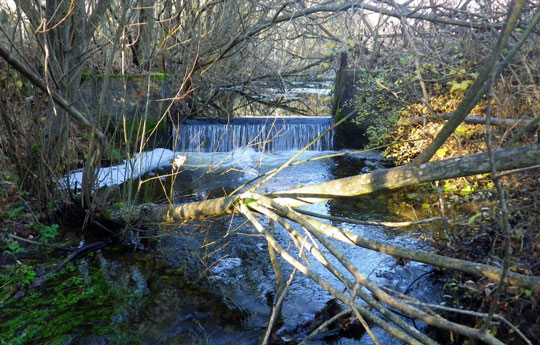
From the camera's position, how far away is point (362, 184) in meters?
3.60

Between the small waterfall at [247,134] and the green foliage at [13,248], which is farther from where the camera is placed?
the small waterfall at [247,134]

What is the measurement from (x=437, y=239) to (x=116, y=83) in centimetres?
775

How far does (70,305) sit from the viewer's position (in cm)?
404

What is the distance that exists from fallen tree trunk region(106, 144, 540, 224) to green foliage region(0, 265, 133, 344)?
32.5 inches

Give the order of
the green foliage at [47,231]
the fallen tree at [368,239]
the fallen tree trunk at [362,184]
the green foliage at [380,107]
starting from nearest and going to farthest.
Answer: the fallen tree at [368,239]
the fallen tree trunk at [362,184]
the green foliage at [47,231]
the green foliage at [380,107]

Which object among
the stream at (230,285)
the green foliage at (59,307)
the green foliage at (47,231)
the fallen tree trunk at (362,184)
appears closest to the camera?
the fallen tree trunk at (362,184)

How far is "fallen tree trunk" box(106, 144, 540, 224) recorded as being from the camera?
9.61 feet

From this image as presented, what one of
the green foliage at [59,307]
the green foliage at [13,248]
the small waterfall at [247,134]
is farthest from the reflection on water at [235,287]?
the small waterfall at [247,134]

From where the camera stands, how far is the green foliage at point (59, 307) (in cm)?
360

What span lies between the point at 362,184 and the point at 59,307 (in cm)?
294

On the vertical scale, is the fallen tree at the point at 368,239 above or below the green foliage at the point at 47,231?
above

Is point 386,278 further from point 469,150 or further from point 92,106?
point 92,106

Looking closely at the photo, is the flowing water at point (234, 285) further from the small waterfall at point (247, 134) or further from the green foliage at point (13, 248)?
the small waterfall at point (247, 134)

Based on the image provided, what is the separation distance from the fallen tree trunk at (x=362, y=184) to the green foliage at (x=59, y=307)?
32.5 inches
